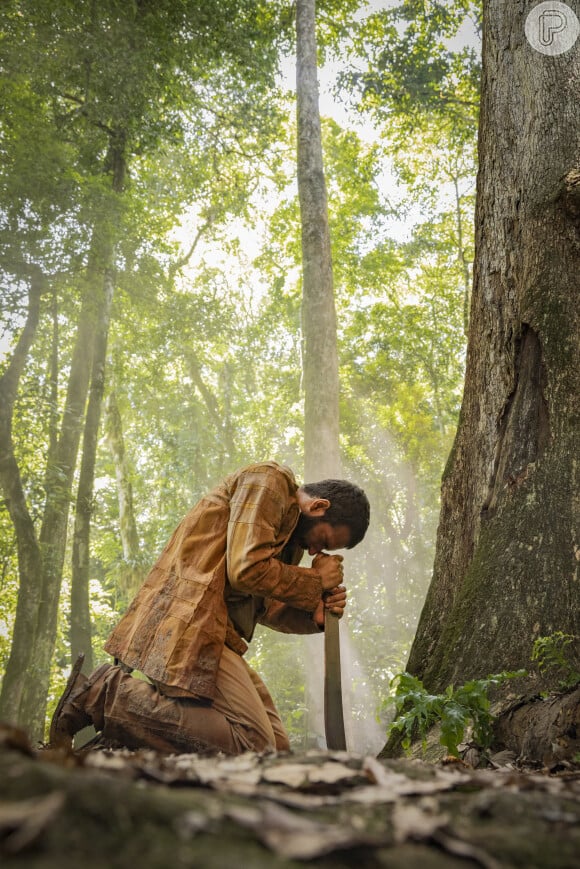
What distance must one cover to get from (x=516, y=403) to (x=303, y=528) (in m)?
1.45

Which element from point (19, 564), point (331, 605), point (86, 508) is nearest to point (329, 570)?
point (331, 605)

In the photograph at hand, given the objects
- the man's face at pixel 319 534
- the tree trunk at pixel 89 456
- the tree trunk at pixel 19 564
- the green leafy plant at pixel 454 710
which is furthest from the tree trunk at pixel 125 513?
the green leafy plant at pixel 454 710

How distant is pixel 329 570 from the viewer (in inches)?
135

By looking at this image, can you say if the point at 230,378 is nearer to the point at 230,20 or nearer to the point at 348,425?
the point at 348,425

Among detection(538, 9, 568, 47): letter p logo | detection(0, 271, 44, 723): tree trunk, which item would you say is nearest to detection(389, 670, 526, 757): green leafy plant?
detection(538, 9, 568, 47): letter p logo

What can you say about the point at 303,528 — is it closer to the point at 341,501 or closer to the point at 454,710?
the point at 341,501

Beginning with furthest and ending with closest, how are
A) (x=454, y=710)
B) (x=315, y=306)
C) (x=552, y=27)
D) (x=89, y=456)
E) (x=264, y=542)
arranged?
(x=89, y=456) < (x=315, y=306) < (x=552, y=27) < (x=264, y=542) < (x=454, y=710)

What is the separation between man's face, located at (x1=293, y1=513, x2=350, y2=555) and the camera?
3518mm

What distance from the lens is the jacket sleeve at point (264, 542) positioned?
3023 millimetres

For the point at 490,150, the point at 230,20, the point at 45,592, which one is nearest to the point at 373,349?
the point at 230,20

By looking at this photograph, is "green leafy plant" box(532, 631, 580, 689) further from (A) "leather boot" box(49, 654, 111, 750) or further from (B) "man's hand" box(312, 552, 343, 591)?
(A) "leather boot" box(49, 654, 111, 750)

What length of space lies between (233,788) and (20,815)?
1.67ft

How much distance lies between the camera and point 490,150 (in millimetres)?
4312

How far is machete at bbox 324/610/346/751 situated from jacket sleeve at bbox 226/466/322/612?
0.56 feet
